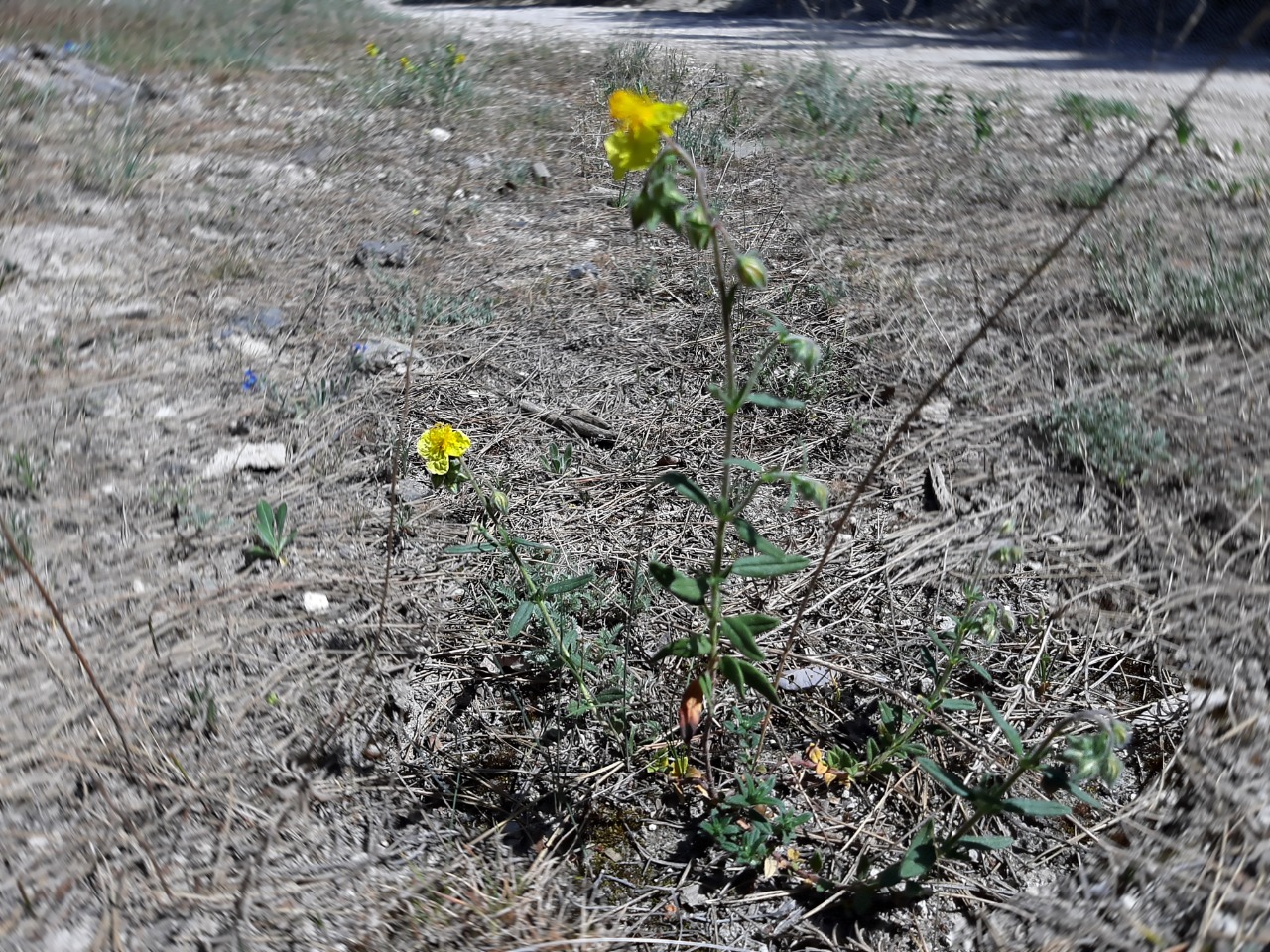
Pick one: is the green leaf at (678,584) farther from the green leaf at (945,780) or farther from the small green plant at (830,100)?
the small green plant at (830,100)

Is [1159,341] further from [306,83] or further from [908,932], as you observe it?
[306,83]

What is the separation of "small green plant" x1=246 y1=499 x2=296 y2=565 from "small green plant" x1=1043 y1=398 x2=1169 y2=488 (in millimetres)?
2032

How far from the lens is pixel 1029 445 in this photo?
238 cm

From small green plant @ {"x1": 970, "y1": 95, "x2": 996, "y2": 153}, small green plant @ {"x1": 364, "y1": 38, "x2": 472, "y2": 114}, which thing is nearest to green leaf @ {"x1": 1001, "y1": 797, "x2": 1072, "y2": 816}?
small green plant @ {"x1": 970, "y1": 95, "x2": 996, "y2": 153}

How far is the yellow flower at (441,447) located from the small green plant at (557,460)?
1.76 feet

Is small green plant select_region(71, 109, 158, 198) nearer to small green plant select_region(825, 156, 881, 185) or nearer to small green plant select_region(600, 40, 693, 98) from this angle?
small green plant select_region(600, 40, 693, 98)

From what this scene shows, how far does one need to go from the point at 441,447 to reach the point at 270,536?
1.74 ft

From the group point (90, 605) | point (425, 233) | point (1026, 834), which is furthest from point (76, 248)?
point (1026, 834)

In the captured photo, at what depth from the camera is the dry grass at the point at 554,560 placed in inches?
60.6

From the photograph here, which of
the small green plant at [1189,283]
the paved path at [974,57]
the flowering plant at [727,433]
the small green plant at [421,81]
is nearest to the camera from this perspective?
the flowering plant at [727,433]

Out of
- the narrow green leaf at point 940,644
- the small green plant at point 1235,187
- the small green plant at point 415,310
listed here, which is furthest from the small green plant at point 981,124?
the narrow green leaf at point 940,644

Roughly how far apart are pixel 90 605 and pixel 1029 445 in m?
2.38

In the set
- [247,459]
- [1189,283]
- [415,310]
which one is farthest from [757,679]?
[1189,283]

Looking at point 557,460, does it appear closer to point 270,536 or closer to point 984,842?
point 270,536
